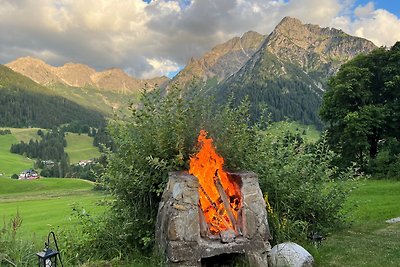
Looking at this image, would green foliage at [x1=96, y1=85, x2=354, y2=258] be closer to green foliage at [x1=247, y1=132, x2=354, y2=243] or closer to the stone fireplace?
green foliage at [x1=247, y1=132, x2=354, y2=243]

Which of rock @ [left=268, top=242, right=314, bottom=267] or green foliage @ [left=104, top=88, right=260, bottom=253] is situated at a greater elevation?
green foliage @ [left=104, top=88, right=260, bottom=253]

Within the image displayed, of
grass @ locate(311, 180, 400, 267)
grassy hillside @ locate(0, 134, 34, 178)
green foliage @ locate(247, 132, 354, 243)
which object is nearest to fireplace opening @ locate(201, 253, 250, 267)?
green foliage @ locate(247, 132, 354, 243)

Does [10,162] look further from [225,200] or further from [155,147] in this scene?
[225,200]

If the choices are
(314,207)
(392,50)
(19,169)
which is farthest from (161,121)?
(19,169)

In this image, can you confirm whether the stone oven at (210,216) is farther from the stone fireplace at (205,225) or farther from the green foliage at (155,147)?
the green foliage at (155,147)

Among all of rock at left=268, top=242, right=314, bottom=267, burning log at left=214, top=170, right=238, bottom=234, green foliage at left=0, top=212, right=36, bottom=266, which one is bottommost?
rock at left=268, top=242, right=314, bottom=267

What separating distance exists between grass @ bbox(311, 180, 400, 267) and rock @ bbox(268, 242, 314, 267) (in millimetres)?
841

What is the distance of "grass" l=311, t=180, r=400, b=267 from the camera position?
35.5 feet

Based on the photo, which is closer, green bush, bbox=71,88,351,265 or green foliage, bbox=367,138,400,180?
green bush, bbox=71,88,351,265

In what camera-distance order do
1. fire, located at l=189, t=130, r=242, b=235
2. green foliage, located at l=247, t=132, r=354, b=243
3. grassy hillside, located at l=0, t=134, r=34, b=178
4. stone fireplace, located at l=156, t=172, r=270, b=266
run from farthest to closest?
grassy hillside, located at l=0, t=134, r=34, b=178 → green foliage, located at l=247, t=132, r=354, b=243 → fire, located at l=189, t=130, r=242, b=235 → stone fireplace, located at l=156, t=172, r=270, b=266

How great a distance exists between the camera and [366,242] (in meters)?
13.0

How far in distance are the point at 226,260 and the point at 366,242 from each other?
233 inches

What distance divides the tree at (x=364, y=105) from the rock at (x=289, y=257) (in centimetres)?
2802

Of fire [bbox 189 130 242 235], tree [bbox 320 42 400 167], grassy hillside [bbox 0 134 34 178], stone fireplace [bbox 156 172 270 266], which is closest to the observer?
stone fireplace [bbox 156 172 270 266]
